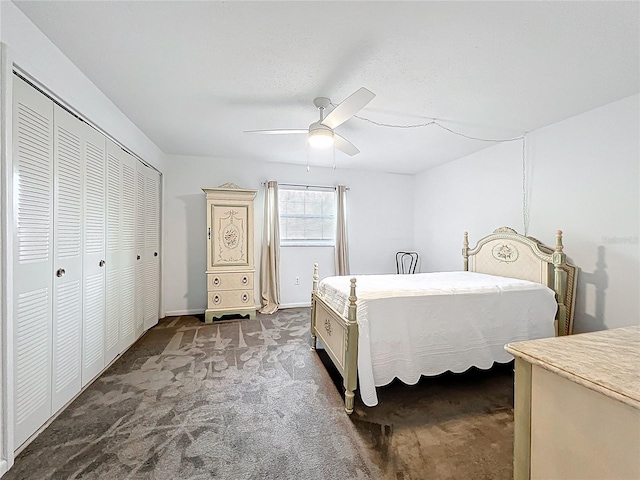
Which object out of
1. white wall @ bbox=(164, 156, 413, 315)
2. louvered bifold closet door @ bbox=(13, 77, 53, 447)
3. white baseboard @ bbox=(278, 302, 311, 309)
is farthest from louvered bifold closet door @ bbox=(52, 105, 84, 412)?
white baseboard @ bbox=(278, 302, 311, 309)

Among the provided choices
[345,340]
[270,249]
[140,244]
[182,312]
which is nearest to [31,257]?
[140,244]

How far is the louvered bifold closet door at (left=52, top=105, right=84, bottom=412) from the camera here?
73.3 inches

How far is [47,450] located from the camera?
5.16 feet

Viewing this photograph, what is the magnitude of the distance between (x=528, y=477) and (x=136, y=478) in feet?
5.78

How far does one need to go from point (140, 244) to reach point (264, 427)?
2.62 m

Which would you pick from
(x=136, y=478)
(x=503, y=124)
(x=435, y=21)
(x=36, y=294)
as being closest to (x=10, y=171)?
Answer: (x=36, y=294)

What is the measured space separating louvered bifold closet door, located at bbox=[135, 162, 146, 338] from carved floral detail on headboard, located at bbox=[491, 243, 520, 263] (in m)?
4.29

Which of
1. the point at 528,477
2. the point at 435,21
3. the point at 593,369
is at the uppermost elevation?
the point at 435,21

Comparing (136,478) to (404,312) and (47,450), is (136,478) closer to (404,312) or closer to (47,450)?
(47,450)

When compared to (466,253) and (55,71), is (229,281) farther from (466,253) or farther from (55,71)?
(466,253)

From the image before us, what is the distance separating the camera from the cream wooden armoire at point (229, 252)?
3.95 meters

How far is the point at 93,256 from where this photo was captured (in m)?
2.30

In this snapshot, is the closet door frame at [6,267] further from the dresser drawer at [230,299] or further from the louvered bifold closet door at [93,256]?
the dresser drawer at [230,299]

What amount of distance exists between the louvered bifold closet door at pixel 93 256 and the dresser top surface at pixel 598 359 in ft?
9.30
